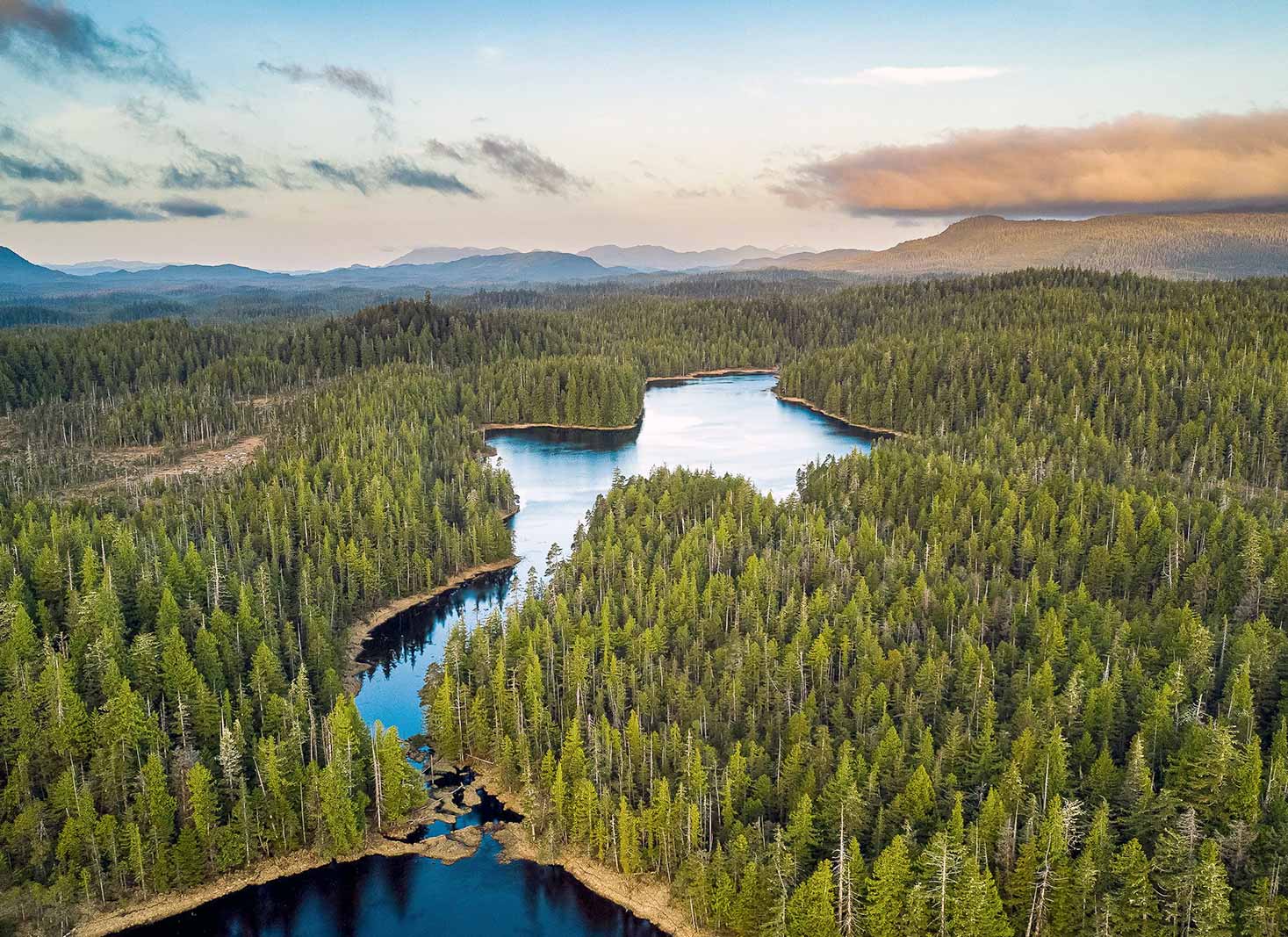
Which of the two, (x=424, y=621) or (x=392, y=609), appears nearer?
(x=424, y=621)

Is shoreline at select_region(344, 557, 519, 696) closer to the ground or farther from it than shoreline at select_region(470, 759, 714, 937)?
farther from it

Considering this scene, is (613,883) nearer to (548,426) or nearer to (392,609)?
(392,609)

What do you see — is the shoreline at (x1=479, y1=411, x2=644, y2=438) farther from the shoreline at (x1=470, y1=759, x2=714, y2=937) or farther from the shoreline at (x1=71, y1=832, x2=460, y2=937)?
the shoreline at (x1=71, y1=832, x2=460, y2=937)

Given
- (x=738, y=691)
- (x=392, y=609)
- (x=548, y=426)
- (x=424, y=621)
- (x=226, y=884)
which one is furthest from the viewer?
(x=548, y=426)

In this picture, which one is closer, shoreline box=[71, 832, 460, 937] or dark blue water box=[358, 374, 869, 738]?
shoreline box=[71, 832, 460, 937]

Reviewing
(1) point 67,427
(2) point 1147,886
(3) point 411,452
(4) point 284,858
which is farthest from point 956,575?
(1) point 67,427

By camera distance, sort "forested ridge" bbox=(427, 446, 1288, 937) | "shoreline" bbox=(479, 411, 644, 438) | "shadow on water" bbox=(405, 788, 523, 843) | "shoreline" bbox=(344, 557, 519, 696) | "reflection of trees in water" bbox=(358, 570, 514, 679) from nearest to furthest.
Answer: "forested ridge" bbox=(427, 446, 1288, 937) → "shadow on water" bbox=(405, 788, 523, 843) → "shoreline" bbox=(344, 557, 519, 696) → "reflection of trees in water" bbox=(358, 570, 514, 679) → "shoreline" bbox=(479, 411, 644, 438)

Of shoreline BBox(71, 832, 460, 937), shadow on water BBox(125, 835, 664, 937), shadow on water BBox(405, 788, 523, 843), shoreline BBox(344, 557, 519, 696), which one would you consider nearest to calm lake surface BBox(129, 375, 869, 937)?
shadow on water BBox(125, 835, 664, 937)

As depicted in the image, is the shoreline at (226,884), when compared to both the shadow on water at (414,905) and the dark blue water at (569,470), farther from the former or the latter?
the dark blue water at (569,470)

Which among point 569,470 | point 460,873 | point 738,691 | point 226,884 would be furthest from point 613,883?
point 569,470
